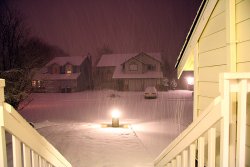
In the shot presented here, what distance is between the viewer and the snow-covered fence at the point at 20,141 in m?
1.50

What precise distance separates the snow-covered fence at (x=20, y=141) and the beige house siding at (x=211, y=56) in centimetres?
253

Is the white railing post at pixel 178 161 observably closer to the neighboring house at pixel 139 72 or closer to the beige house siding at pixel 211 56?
the beige house siding at pixel 211 56

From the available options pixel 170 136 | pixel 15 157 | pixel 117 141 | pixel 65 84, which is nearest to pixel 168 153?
pixel 15 157

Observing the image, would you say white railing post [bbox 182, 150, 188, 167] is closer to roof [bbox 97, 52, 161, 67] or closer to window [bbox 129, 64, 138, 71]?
window [bbox 129, 64, 138, 71]

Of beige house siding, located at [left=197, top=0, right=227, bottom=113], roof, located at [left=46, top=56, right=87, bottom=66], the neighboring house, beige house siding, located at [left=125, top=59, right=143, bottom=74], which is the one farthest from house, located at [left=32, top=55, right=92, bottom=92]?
beige house siding, located at [left=197, top=0, right=227, bottom=113]

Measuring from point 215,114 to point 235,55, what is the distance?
55.6 inches

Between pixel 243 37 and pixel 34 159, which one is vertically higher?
pixel 243 37

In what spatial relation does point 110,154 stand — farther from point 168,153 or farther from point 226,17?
point 226,17

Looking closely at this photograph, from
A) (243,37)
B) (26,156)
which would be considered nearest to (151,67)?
(243,37)

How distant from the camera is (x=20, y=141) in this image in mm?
1775

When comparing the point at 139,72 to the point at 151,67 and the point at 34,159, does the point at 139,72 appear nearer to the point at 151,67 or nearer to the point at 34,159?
the point at 151,67

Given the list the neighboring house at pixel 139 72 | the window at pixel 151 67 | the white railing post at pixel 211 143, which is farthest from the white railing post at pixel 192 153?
the window at pixel 151 67

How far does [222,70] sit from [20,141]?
270 cm

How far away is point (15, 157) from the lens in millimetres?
1707
